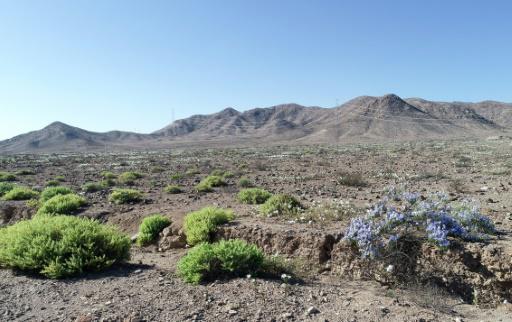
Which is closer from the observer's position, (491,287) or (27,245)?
(491,287)

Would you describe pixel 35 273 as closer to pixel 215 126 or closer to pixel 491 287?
pixel 491 287

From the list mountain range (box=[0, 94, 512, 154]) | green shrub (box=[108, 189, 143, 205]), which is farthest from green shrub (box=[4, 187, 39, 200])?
mountain range (box=[0, 94, 512, 154])

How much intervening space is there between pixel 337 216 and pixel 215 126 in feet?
541

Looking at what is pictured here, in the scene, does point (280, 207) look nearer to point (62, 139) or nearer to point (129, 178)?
point (129, 178)

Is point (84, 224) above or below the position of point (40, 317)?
above

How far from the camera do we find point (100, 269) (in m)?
6.55

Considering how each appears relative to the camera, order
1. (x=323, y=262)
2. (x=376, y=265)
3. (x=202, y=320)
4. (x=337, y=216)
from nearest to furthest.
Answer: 1. (x=202, y=320)
2. (x=376, y=265)
3. (x=323, y=262)
4. (x=337, y=216)

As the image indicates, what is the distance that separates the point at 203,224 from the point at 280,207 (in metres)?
1.99

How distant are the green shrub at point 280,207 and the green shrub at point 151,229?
2271 mm

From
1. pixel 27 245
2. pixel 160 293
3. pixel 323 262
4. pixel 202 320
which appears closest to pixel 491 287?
pixel 323 262

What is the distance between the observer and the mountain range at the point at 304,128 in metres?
111

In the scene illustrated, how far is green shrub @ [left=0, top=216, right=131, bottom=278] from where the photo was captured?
20.8 ft

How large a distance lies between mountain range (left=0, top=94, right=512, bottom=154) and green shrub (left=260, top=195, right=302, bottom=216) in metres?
87.2

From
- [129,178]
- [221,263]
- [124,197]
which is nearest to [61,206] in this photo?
[124,197]
